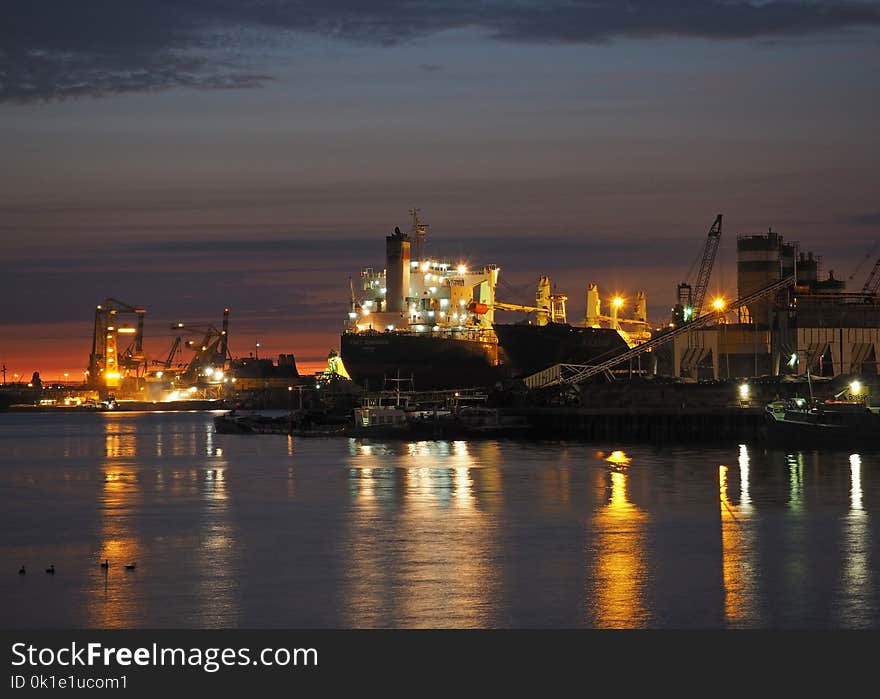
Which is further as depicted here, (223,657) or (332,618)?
(332,618)

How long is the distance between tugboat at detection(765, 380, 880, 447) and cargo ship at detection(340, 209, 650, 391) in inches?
1921

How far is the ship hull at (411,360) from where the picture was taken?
402 feet

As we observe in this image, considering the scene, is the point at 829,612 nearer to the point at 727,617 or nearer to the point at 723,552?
the point at 727,617

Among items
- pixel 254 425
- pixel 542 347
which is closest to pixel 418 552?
pixel 254 425

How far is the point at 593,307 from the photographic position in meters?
158

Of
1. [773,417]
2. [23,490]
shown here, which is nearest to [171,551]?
[23,490]

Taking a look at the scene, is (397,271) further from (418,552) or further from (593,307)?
(418,552)

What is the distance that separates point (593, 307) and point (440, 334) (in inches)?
1387

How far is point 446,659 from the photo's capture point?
19.3m

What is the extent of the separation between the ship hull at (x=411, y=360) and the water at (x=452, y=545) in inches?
2346

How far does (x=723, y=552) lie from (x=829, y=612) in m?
7.66

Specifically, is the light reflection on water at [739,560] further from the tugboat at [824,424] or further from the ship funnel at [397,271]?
the ship funnel at [397,271]

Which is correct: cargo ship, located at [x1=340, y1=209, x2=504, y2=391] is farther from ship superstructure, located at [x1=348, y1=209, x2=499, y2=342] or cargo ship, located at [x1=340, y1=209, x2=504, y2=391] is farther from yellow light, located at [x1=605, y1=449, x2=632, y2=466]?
yellow light, located at [x1=605, y1=449, x2=632, y2=466]

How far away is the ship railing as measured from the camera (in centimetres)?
10975
